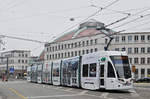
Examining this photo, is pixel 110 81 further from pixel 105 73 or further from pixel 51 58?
pixel 51 58

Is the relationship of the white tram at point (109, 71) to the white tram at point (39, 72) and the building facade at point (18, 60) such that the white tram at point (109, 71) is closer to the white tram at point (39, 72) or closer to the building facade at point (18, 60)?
the white tram at point (39, 72)

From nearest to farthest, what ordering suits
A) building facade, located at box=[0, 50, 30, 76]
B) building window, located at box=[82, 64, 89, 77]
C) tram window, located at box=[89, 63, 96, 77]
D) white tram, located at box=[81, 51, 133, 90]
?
white tram, located at box=[81, 51, 133, 90] < tram window, located at box=[89, 63, 96, 77] < building window, located at box=[82, 64, 89, 77] < building facade, located at box=[0, 50, 30, 76]

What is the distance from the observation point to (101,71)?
23672 millimetres

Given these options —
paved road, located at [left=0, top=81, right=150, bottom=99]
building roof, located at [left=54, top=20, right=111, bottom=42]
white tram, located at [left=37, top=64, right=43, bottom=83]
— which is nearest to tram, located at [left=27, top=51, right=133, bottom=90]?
paved road, located at [left=0, top=81, right=150, bottom=99]

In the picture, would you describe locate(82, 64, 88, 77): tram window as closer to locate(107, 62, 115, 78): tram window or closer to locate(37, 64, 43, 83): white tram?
locate(107, 62, 115, 78): tram window

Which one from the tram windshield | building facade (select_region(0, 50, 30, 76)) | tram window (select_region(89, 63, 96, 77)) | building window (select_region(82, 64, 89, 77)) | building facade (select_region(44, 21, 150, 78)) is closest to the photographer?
the tram windshield

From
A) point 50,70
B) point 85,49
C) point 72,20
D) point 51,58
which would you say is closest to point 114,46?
point 85,49

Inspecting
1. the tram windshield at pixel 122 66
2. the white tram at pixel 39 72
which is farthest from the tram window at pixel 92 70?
the white tram at pixel 39 72

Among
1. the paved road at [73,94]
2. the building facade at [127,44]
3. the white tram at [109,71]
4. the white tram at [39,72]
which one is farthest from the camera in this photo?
the building facade at [127,44]

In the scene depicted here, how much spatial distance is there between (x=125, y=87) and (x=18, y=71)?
108 meters

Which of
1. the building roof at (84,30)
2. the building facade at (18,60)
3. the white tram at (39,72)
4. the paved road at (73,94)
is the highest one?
the building roof at (84,30)

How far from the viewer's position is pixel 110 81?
22.3 m

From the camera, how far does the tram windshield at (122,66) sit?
22.3m

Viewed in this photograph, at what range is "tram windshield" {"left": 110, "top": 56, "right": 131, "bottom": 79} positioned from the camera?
22.3 meters
